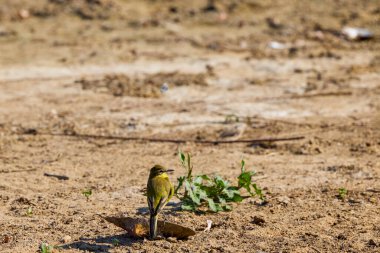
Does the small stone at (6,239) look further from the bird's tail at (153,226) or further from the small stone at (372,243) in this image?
the small stone at (372,243)

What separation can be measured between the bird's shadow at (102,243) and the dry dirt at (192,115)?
0.01 m

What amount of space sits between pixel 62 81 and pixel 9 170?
2.75 metres

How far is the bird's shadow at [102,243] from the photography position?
4887mm

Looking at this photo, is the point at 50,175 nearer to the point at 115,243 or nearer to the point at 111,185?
the point at 111,185

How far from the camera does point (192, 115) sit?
7930mm

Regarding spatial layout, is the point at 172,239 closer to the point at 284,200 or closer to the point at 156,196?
the point at 156,196

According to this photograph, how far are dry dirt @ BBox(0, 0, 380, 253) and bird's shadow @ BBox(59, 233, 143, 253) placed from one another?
0.5 inches

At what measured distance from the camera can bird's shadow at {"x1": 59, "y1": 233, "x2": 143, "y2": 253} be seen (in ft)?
16.0

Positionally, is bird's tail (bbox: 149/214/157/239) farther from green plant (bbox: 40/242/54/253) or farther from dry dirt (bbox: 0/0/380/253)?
green plant (bbox: 40/242/54/253)

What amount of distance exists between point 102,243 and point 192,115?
3.13 m

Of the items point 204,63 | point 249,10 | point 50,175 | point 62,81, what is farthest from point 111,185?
point 249,10

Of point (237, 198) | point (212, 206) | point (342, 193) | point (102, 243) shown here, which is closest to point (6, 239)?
point (102, 243)

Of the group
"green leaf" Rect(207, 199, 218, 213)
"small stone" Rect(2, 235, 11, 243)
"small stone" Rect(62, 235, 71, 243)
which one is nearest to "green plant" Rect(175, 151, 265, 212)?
"green leaf" Rect(207, 199, 218, 213)

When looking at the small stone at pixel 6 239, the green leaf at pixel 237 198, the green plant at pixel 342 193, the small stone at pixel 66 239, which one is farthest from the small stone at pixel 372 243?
the small stone at pixel 6 239
